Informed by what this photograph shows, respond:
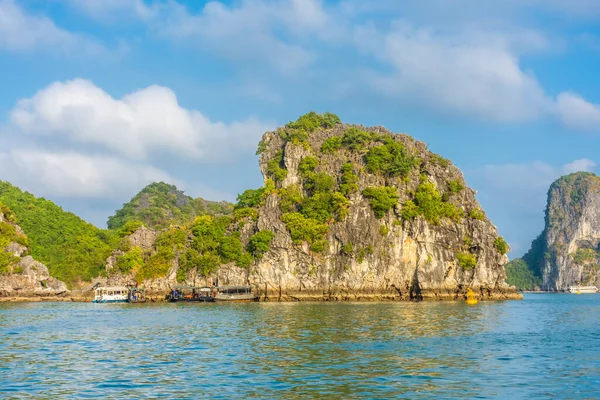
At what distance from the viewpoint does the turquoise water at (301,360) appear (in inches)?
741

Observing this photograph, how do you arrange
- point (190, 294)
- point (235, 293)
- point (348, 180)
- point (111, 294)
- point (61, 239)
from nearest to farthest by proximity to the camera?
point (235, 293), point (190, 294), point (111, 294), point (348, 180), point (61, 239)

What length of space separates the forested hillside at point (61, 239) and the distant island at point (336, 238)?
44cm

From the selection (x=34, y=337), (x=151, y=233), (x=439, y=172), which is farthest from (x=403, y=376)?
(x=151, y=233)

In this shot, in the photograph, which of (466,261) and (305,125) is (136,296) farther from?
(466,261)

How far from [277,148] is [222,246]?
2247cm

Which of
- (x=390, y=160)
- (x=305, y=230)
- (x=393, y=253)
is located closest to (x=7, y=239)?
(x=305, y=230)

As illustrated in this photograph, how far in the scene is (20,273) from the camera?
8738 cm

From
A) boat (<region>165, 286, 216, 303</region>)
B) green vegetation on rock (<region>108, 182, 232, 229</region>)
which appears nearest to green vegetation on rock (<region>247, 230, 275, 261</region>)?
boat (<region>165, 286, 216, 303</region>)

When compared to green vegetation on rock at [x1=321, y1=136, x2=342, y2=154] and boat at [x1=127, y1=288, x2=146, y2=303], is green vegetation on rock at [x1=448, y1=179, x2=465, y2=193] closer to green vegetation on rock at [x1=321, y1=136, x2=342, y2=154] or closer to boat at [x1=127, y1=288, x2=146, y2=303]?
green vegetation on rock at [x1=321, y1=136, x2=342, y2=154]

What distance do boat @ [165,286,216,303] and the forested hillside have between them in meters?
18.8

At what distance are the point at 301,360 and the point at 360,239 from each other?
2386 inches

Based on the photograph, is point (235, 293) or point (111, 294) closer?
point (235, 293)

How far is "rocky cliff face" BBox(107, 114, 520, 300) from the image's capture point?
274 ft

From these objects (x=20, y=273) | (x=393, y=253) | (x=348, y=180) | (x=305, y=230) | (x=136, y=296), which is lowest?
(x=136, y=296)
